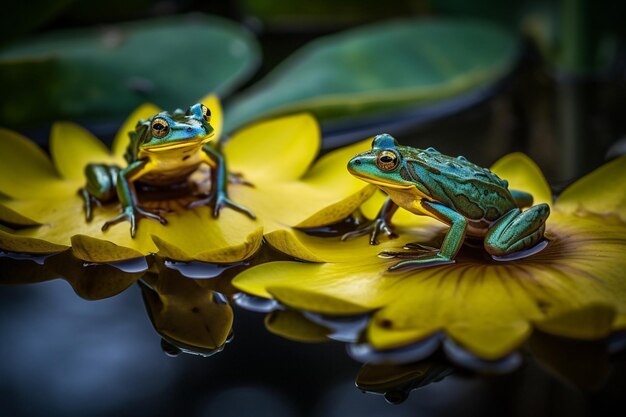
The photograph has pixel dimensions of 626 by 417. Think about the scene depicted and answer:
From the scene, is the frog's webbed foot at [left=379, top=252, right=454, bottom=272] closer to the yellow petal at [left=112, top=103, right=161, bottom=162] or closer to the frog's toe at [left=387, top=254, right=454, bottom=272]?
the frog's toe at [left=387, top=254, right=454, bottom=272]

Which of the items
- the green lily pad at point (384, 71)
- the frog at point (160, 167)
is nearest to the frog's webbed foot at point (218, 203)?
the frog at point (160, 167)

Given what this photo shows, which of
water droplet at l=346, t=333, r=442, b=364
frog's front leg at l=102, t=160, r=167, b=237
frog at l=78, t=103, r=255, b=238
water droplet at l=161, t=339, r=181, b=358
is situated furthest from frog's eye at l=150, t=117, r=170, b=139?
water droplet at l=346, t=333, r=442, b=364

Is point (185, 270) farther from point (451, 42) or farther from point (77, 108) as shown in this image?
point (451, 42)

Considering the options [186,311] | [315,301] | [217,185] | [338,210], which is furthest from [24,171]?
[315,301]

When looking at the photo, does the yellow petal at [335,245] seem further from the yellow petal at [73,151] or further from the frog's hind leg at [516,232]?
the yellow petal at [73,151]

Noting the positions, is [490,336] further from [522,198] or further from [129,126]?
[129,126]

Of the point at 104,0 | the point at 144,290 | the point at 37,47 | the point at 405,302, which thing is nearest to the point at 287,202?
the point at 144,290

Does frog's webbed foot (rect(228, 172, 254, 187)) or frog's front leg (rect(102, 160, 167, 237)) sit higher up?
frog's front leg (rect(102, 160, 167, 237))
